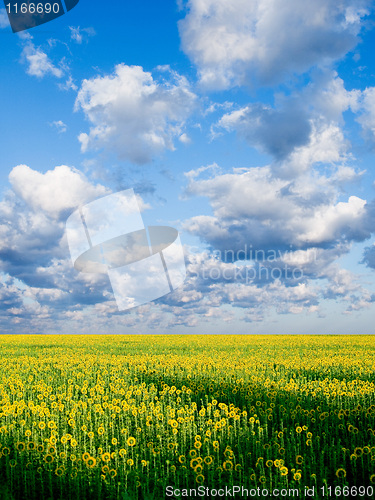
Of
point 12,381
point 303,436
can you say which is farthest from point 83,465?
point 12,381

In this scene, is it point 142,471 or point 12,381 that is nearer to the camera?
point 142,471

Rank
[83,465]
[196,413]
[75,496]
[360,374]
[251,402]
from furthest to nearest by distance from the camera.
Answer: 1. [360,374]
2. [251,402]
3. [196,413]
4. [83,465]
5. [75,496]

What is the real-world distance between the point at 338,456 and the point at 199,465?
3074 mm

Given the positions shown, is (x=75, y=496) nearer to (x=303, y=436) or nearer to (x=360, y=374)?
(x=303, y=436)

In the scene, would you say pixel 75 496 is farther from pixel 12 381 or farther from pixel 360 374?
pixel 360 374

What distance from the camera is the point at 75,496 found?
6770 millimetres

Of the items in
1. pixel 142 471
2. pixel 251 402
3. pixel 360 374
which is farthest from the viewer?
pixel 360 374

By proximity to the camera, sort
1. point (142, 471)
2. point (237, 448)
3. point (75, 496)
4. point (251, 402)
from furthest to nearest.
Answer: point (251, 402) < point (237, 448) < point (142, 471) < point (75, 496)

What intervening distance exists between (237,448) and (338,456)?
201cm

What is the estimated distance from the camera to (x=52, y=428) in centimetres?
967

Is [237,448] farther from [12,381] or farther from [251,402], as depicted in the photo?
[12,381]

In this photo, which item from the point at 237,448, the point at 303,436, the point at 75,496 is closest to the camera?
the point at 75,496

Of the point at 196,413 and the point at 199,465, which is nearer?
the point at 199,465

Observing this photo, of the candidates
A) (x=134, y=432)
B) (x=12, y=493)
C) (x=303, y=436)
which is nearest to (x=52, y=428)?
(x=134, y=432)
